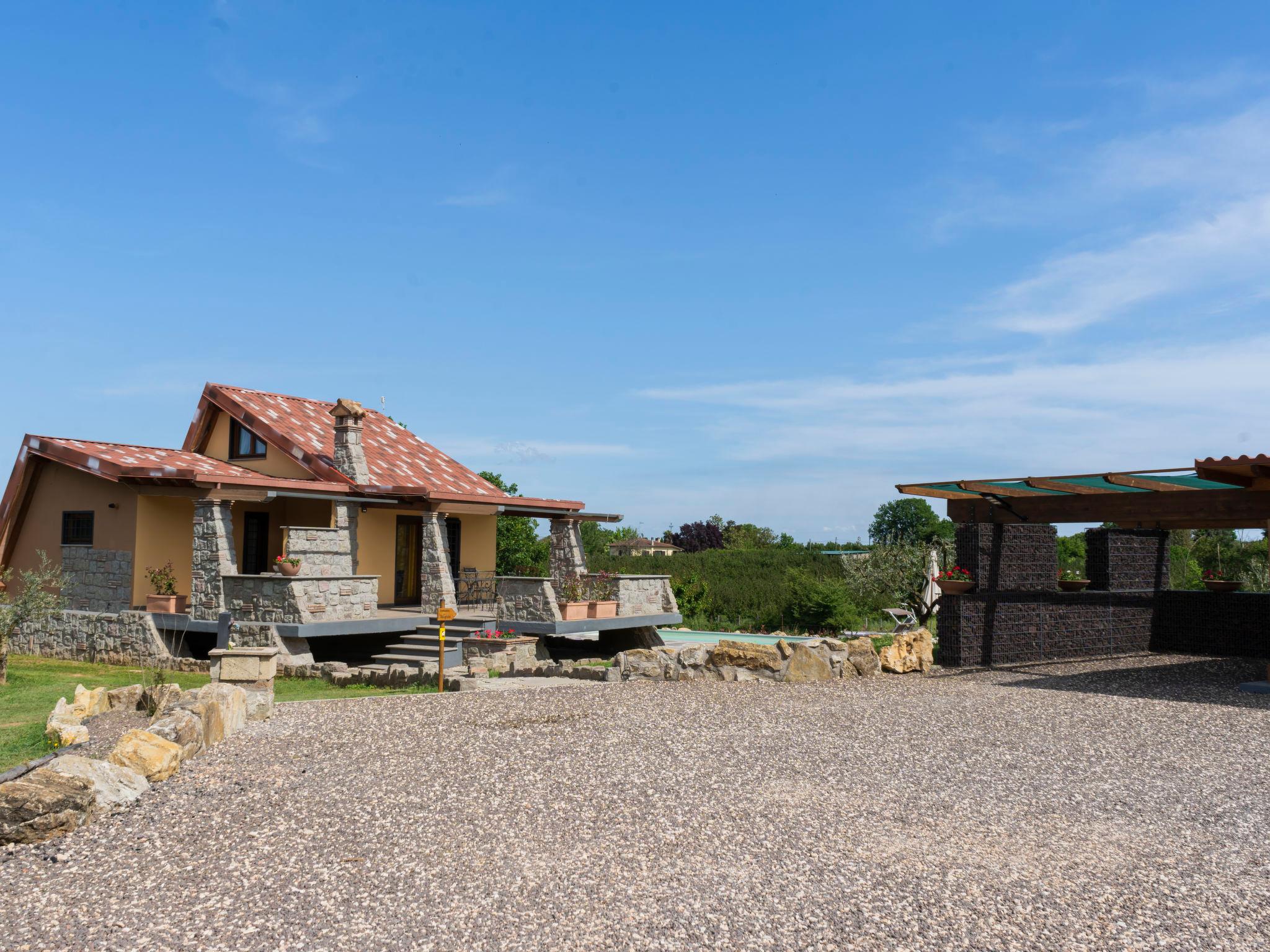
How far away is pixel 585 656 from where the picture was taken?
18.6m

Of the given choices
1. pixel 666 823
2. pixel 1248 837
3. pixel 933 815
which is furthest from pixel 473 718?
pixel 1248 837

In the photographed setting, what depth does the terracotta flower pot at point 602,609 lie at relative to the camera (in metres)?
17.3

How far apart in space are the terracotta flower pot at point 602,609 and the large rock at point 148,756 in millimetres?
10629

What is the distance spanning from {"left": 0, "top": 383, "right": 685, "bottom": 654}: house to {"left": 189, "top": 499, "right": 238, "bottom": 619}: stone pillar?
0.03m

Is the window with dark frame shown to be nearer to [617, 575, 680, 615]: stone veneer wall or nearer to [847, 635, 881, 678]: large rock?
[617, 575, 680, 615]: stone veneer wall

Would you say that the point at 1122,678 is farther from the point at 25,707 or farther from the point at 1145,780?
the point at 25,707

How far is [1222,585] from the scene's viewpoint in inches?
675

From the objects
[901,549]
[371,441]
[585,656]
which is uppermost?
[371,441]

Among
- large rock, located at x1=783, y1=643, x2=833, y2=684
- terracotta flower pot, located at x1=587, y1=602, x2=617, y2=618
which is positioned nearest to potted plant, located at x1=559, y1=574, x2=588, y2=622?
terracotta flower pot, located at x1=587, y1=602, x2=617, y2=618

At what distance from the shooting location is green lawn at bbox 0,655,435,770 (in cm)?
841

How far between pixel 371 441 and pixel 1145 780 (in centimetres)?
1788

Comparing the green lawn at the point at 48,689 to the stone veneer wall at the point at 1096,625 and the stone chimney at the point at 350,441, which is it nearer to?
the stone chimney at the point at 350,441

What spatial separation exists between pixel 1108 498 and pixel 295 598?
12.5 metres

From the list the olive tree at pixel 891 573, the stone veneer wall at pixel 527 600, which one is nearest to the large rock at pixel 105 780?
the stone veneer wall at pixel 527 600
